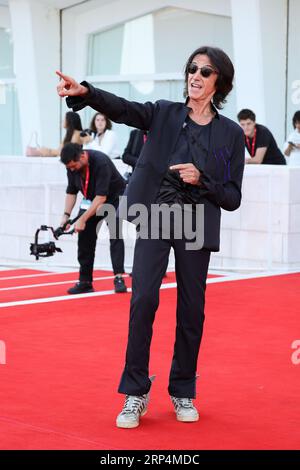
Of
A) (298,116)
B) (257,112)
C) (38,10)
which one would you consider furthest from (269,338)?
(38,10)

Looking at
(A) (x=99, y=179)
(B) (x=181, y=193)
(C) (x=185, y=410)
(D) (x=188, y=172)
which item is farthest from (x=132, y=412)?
(A) (x=99, y=179)

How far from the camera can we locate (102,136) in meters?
14.2

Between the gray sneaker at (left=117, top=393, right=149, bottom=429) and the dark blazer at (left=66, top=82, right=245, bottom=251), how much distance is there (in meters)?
0.86

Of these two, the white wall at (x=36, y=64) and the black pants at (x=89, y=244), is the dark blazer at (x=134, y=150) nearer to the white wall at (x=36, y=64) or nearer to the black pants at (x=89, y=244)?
the black pants at (x=89, y=244)

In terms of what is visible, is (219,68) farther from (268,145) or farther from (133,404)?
(268,145)

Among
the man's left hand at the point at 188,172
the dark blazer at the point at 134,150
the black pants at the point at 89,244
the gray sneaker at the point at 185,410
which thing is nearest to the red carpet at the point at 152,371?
the gray sneaker at the point at 185,410

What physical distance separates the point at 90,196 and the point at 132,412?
5.75 meters

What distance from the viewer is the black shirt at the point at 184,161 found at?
16.9ft

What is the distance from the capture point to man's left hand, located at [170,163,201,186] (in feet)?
16.3

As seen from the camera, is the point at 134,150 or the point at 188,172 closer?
the point at 188,172

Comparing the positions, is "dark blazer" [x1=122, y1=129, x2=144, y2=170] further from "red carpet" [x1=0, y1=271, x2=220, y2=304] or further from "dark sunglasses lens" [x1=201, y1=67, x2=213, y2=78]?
"dark sunglasses lens" [x1=201, y1=67, x2=213, y2=78]

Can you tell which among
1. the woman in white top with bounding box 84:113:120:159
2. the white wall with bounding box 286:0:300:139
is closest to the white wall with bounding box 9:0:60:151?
the white wall with bounding box 286:0:300:139

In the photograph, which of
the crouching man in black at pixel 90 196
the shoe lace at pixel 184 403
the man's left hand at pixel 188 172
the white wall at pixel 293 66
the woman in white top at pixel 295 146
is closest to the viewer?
the man's left hand at pixel 188 172

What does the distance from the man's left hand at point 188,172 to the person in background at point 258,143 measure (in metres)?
8.11
